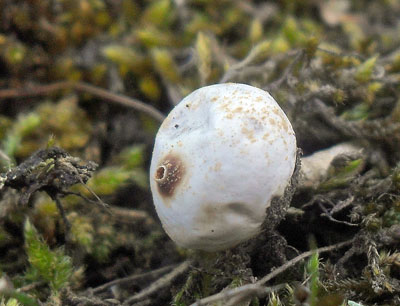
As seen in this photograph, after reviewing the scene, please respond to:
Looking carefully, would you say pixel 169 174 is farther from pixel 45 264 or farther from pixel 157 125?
pixel 157 125

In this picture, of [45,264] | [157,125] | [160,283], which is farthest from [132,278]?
[157,125]

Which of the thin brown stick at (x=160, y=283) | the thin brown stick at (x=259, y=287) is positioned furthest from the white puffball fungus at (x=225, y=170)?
the thin brown stick at (x=160, y=283)

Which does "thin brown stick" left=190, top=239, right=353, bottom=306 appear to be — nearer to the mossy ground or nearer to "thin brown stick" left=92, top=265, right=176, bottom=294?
the mossy ground

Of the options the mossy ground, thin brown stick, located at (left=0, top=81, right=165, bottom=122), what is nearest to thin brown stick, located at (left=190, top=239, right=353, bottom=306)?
the mossy ground

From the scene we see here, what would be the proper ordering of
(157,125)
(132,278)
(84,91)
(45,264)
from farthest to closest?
(84,91)
(157,125)
(132,278)
(45,264)

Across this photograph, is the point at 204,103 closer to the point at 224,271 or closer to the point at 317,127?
the point at 224,271
